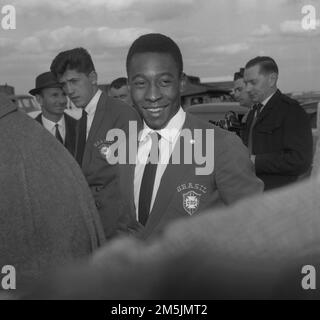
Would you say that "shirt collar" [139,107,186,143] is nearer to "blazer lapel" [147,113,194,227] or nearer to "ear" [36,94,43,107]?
"blazer lapel" [147,113,194,227]

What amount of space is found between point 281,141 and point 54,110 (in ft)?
2.49

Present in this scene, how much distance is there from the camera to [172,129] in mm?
1826

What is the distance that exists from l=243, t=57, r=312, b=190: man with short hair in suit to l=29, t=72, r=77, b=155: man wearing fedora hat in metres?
0.58

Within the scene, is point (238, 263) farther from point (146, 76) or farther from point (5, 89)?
point (5, 89)

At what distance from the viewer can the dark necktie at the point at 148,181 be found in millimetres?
1807

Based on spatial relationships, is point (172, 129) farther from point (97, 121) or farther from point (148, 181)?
point (97, 121)

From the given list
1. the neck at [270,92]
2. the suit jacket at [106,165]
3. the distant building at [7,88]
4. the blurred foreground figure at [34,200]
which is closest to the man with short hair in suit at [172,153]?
the suit jacket at [106,165]

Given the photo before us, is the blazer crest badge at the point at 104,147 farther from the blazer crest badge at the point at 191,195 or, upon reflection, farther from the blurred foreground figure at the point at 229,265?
the blurred foreground figure at the point at 229,265

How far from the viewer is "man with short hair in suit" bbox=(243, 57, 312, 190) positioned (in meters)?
1.88

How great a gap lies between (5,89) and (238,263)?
0.77 meters

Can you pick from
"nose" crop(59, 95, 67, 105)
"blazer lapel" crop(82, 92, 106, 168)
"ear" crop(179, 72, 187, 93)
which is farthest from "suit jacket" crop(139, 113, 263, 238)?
"nose" crop(59, 95, 67, 105)

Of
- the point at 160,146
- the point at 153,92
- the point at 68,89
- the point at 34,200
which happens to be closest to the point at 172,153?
the point at 160,146

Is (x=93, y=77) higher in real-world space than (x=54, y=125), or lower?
higher
